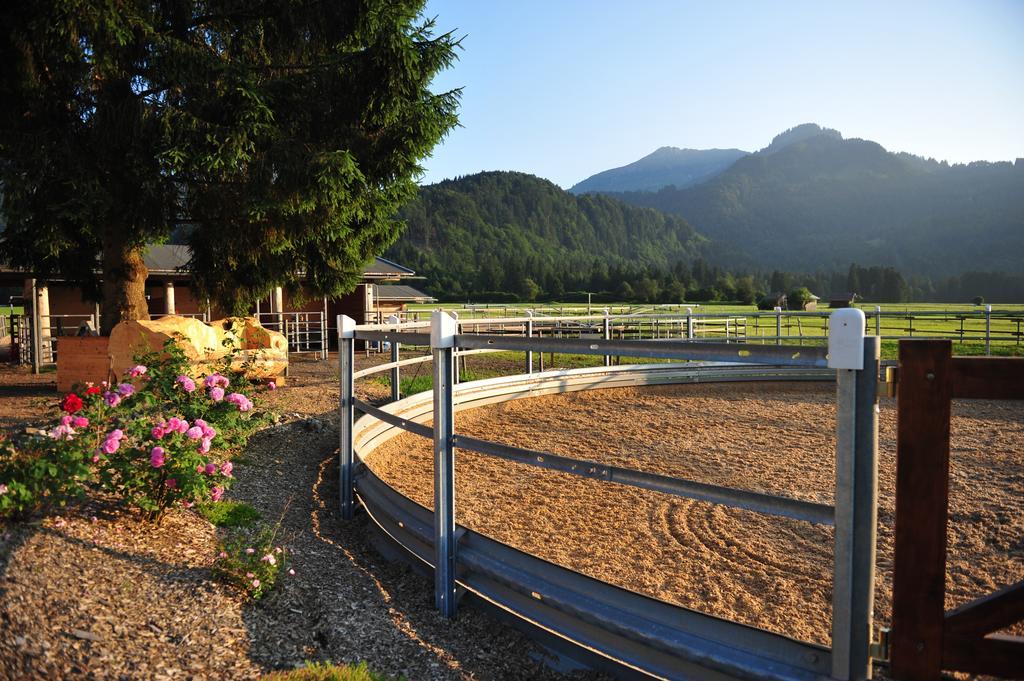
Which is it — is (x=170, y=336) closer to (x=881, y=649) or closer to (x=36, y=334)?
(x=36, y=334)

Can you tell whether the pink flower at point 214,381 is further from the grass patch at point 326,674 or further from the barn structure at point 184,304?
the barn structure at point 184,304

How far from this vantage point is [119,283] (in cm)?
1103

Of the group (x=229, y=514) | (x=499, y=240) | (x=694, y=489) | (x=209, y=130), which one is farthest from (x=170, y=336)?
(x=499, y=240)

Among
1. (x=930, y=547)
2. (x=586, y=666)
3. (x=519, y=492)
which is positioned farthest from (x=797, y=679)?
(x=519, y=492)

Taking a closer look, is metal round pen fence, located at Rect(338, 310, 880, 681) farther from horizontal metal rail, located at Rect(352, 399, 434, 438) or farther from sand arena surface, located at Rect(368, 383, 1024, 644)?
sand arena surface, located at Rect(368, 383, 1024, 644)

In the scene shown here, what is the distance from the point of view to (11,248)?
11594mm

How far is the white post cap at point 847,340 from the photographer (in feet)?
6.03

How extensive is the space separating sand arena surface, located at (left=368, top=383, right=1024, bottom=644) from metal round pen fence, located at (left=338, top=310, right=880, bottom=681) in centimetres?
94

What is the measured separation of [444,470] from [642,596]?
3.91 ft

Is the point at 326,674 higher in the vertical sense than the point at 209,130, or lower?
lower

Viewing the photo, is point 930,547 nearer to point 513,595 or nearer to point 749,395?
point 513,595

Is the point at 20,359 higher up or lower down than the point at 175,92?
lower down

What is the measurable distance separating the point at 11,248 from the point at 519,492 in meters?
10.7

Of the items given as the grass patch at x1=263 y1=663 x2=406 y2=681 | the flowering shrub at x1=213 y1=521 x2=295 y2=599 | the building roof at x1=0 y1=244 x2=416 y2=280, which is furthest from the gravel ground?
the building roof at x1=0 y1=244 x2=416 y2=280
